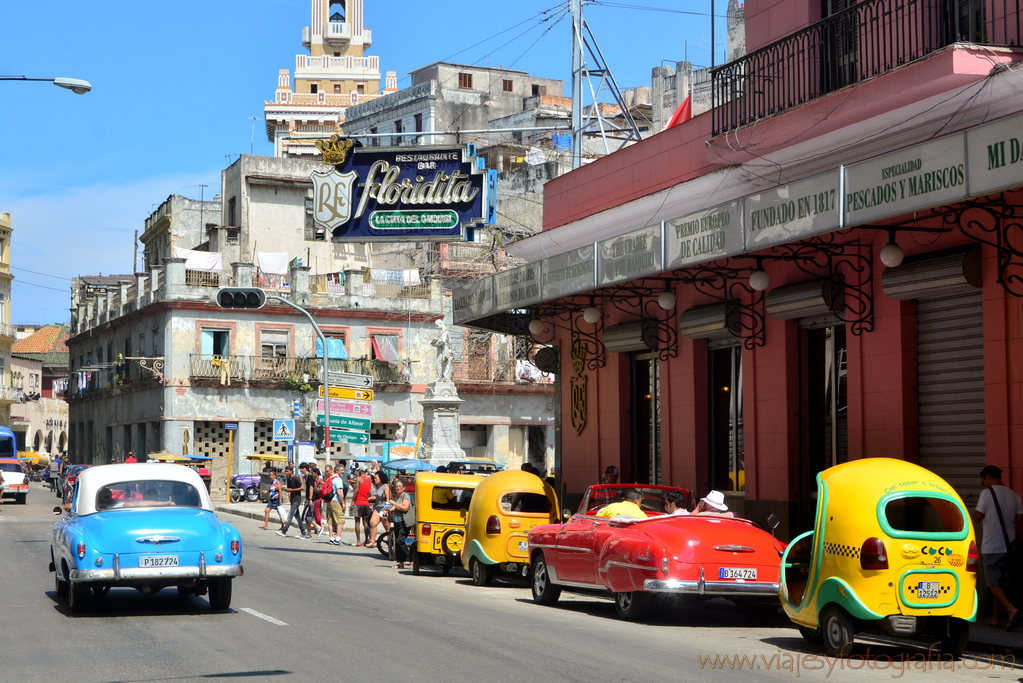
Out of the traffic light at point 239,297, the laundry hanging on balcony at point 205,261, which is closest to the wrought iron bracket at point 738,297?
the traffic light at point 239,297

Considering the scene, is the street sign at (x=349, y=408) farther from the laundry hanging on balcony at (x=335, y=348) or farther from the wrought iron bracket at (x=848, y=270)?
the laundry hanging on balcony at (x=335, y=348)

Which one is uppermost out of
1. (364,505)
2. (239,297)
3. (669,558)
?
(239,297)

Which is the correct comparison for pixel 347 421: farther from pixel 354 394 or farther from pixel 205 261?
pixel 205 261

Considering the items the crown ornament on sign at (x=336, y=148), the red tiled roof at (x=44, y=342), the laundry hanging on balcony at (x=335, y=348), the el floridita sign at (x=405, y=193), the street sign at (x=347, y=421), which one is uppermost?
the red tiled roof at (x=44, y=342)

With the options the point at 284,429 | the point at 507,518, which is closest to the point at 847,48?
the point at 507,518

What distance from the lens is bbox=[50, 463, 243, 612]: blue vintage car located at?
1302 cm

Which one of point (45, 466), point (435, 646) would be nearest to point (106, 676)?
point (435, 646)

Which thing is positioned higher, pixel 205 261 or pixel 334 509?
pixel 205 261

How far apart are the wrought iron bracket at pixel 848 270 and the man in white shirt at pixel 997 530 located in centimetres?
387

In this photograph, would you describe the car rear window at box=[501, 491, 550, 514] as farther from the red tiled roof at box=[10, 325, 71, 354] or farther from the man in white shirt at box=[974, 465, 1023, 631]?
the red tiled roof at box=[10, 325, 71, 354]

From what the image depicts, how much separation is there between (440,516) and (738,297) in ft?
19.4

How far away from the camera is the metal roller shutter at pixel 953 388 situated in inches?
583

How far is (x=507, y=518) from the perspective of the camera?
17.9 metres

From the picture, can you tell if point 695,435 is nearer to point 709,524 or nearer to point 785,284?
point 785,284
